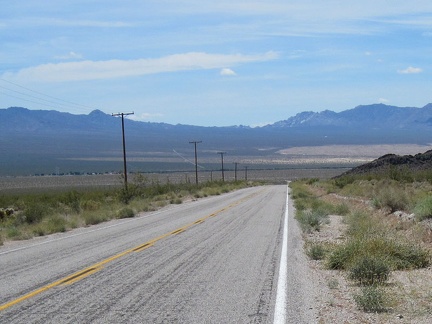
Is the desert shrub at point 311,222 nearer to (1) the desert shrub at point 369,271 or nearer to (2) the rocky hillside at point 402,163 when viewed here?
(1) the desert shrub at point 369,271

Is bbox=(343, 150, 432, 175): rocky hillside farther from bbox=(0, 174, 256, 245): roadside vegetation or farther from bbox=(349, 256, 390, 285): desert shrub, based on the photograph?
bbox=(349, 256, 390, 285): desert shrub

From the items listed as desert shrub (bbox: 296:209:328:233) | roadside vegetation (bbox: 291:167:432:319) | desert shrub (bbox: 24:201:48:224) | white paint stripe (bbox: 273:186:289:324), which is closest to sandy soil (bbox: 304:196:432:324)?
roadside vegetation (bbox: 291:167:432:319)

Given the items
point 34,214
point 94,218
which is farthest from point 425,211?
point 34,214

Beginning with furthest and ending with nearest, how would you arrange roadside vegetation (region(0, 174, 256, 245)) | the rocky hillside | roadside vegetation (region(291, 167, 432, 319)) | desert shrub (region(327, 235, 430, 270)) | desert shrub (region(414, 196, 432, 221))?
the rocky hillside → roadside vegetation (region(0, 174, 256, 245)) → desert shrub (region(414, 196, 432, 221)) → desert shrub (region(327, 235, 430, 270)) → roadside vegetation (region(291, 167, 432, 319))

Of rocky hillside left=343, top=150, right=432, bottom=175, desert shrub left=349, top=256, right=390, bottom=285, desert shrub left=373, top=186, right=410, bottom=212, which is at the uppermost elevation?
desert shrub left=349, top=256, right=390, bottom=285

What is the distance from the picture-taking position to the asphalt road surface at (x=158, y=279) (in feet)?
29.2

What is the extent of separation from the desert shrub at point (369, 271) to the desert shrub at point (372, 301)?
167 cm

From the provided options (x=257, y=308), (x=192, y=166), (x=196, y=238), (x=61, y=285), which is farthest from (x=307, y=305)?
(x=192, y=166)

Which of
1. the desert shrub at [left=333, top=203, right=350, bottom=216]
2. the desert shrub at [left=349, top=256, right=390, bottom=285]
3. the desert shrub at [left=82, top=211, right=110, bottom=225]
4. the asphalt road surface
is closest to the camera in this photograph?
the asphalt road surface

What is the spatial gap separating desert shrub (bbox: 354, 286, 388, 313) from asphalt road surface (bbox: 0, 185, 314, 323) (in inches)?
28.4

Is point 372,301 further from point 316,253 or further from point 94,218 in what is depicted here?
point 94,218

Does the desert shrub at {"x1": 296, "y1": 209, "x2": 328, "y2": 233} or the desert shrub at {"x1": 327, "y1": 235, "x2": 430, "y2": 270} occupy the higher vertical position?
the desert shrub at {"x1": 327, "y1": 235, "x2": 430, "y2": 270}

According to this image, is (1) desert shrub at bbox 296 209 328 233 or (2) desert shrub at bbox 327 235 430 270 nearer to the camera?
(2) desert shrub at bbox 327 235 430 270

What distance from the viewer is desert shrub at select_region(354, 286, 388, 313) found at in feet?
29.3
